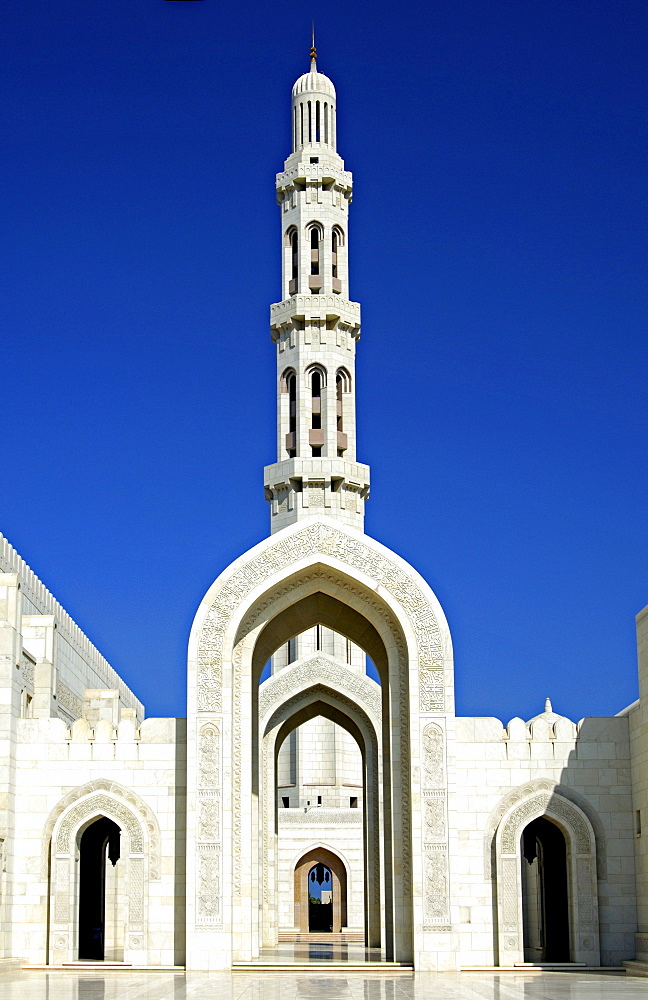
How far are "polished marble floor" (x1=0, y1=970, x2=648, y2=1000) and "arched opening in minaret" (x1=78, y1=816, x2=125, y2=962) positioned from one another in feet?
26.4

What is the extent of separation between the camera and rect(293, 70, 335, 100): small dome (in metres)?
35.2

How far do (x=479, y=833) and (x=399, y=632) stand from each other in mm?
3509

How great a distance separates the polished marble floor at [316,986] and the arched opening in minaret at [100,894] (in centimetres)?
803

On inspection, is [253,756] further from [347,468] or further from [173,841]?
[347,468]

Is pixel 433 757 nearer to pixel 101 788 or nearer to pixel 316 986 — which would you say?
pixel 316 986

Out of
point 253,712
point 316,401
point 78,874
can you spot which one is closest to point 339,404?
point 316,401

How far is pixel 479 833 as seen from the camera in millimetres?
20422

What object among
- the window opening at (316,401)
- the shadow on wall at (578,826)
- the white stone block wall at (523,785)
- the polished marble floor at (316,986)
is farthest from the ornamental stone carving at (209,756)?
the window opening at (316,401)

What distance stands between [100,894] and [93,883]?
0.78m

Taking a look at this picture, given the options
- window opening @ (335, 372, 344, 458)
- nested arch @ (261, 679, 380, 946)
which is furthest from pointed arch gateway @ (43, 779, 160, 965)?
window opening @ (335, 372, 344, 458)

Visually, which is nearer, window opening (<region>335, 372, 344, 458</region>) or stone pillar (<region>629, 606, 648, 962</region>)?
stone pillar (<region>629, 606, 648, 962</region>)

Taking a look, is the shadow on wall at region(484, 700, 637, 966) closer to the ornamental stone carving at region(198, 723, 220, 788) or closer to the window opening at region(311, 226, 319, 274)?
the ornamental stone carving at region(198, 723, 220, 788)

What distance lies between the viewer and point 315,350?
3253 cm

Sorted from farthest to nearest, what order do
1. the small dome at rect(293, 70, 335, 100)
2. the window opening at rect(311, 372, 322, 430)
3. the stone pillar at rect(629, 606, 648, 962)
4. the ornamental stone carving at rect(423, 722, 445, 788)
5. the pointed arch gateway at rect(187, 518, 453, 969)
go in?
the small dome at rect(293, 70, 335, 100), the window opening at rect(311, 372, 322, 430), the ornamental stone carving at rect(423, 722, 445, 788), the pointed arch gateway at rect(187, 518, 453, 969), the stone pillar at rect(629, 606, 648, 962)
